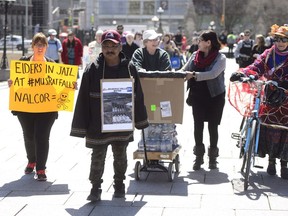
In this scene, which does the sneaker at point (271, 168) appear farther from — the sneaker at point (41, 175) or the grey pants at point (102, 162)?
the sneaker at point (41, 175)

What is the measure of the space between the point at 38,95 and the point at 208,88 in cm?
197

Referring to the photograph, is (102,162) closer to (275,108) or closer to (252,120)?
(252,120)

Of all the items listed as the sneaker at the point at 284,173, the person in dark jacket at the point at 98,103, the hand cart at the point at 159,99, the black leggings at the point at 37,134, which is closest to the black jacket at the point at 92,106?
the person in dark jacket at the point at 98,103

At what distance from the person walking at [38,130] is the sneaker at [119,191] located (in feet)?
3.59

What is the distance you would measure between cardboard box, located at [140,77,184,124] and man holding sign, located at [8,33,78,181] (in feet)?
3.15

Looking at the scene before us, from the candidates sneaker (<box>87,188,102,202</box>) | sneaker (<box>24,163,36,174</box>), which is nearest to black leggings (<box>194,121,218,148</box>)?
sneaker (<box>87,188,102,202</box>)

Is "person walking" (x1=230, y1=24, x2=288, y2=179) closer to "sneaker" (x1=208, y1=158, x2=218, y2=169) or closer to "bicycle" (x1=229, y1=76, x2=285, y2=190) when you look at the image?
"bicycle" (x1=229, y1=76, x2=285, y2=190)

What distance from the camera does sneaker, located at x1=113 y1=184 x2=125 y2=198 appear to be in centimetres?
662

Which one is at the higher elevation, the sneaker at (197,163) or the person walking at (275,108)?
the person walking at (275,108)

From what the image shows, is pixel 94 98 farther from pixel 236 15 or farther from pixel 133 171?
pixel 236 15

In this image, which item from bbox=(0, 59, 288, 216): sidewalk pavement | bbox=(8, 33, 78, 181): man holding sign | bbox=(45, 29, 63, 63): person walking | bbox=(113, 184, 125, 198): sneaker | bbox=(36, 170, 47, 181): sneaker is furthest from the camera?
bbox=(45, 29, 63, 63): person walking

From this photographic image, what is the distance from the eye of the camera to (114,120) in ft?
20.8

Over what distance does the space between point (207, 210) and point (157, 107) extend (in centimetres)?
154

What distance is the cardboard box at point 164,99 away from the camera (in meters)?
7.25
